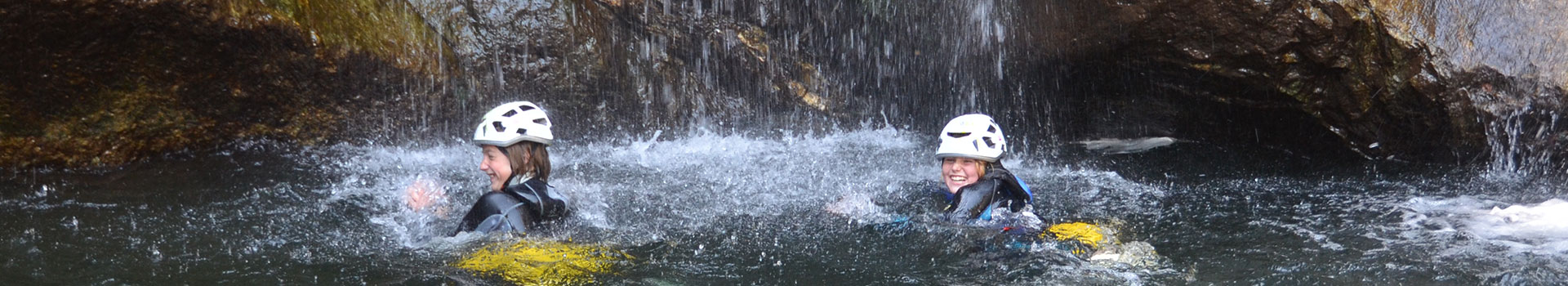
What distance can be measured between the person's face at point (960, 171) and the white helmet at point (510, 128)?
2.02 metres

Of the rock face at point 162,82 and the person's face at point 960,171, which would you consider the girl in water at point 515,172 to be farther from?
the person's face at point 960,171

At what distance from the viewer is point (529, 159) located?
5.54m

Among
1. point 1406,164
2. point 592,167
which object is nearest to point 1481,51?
point 1406,164

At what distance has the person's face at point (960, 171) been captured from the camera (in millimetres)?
5961

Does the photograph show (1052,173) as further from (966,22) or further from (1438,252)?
(1438,252)

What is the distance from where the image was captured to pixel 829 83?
359 inches

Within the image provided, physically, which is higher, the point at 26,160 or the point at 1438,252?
the point at 26,160

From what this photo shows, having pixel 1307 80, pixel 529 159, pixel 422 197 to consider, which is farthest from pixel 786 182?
pixel 1307 80

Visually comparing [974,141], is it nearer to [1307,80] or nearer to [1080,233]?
[1080,233]

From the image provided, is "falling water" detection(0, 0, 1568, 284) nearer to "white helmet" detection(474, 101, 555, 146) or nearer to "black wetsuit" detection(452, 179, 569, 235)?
"black wetsuit" detection(452, 179, 569, 235)

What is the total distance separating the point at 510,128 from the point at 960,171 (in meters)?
2.24

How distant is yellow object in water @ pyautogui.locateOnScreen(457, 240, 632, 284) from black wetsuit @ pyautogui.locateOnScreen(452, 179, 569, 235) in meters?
0.11

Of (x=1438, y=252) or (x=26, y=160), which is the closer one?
(x=1438, y=252)

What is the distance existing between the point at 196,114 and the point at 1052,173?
5.30m
